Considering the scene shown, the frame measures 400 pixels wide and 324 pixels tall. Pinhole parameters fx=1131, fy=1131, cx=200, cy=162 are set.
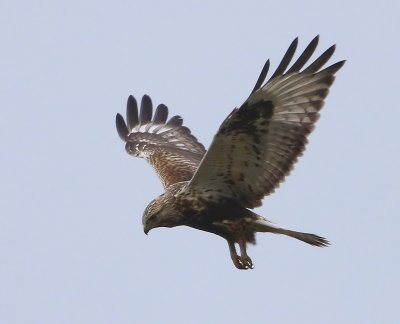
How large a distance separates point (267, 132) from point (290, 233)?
0.97 metres

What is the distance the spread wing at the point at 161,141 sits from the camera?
11963 mm

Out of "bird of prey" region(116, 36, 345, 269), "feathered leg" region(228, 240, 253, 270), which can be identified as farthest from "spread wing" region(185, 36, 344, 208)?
"feathered leg" region(228, 240, 253, 270)

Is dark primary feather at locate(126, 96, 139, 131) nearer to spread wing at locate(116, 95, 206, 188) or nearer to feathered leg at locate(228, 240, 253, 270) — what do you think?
spread wing at locate(116, 95, 206, 188)

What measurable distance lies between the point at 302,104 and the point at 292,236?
1.22 metres

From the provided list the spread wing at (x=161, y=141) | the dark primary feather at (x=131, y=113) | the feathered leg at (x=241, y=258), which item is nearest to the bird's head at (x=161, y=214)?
the feathered leg at (x=241, y=258)

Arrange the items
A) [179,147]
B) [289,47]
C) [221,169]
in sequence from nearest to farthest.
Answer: [289,47] < [221,169] < [179,147]

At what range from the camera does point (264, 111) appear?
31.6 ft

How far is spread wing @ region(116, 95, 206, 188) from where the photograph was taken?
12.0 m

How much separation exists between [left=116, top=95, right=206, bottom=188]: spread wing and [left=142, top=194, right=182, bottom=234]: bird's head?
1.08 m

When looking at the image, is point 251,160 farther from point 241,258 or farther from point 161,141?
point 161,141

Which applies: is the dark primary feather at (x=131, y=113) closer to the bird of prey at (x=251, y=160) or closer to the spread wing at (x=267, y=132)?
the bird of prey at (x=251, y=160)


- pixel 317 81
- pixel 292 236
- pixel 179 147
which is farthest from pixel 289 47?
pixel 179 147

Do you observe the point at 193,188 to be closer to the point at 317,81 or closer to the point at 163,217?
the point at 163,217

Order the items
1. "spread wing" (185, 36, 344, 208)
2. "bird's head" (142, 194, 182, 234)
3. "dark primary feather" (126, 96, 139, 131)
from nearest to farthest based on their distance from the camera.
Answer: "spread wing" (185, 36, 344, 208) → "bird's head" (142, 194, 182, 234) → "dark primary feather" (126, 96, 139, 131)
